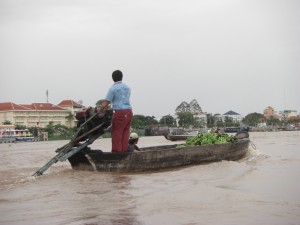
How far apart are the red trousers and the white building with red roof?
289ft

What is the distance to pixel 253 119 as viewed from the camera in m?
123

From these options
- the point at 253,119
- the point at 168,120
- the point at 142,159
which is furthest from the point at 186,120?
the point at 142,159

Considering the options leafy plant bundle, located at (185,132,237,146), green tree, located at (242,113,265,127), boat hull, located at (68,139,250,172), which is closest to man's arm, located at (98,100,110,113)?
boat hull, located at (68,139,250,172)

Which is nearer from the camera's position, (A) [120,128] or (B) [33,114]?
(A) [120,128]

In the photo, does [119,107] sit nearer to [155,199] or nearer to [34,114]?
[155,199]

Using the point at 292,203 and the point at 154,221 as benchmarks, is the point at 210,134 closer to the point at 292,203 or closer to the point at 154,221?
the point at 292,203

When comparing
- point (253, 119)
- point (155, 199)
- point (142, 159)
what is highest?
point (253, 119)

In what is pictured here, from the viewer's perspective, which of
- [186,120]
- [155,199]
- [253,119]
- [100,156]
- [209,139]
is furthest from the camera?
[253,119]

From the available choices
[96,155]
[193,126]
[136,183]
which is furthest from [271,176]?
[193,126]

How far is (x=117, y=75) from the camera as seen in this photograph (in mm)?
7359

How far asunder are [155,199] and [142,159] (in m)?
Answer: 2.88

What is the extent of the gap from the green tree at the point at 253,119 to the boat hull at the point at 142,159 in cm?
11427

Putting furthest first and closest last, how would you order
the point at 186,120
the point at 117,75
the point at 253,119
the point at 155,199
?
the point at 253,119
the point at 186,120
the point at 117,75
the point at 155,199

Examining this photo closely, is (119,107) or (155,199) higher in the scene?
(119,107)
